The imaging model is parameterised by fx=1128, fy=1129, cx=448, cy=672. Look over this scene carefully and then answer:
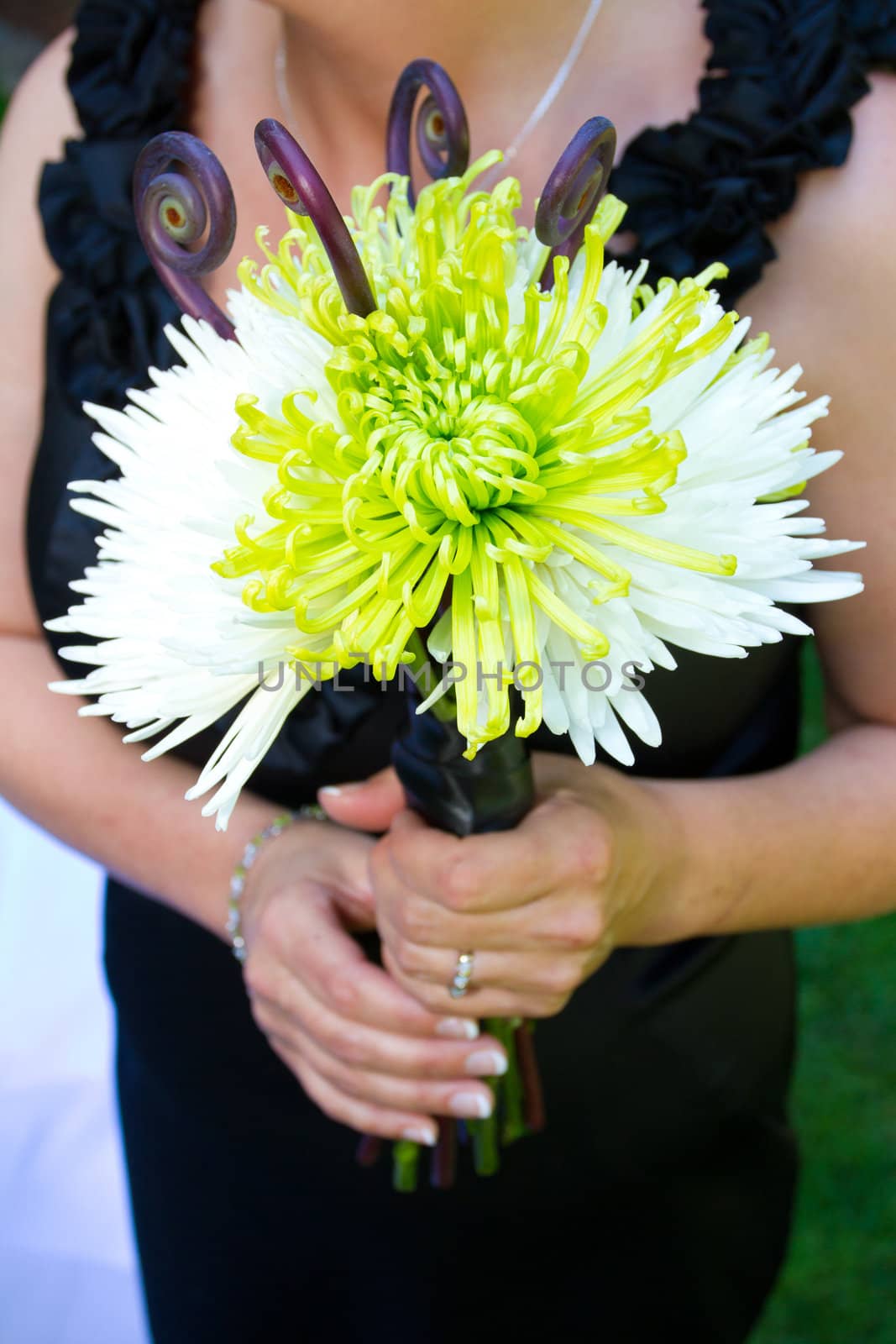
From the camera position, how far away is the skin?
676 millimetres

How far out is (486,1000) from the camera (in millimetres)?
719

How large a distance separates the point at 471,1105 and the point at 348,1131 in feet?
0.97

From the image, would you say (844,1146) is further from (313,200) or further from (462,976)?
(313,200)

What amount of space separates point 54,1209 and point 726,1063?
80cm

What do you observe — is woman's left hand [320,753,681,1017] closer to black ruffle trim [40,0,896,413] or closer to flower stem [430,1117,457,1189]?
flower stem [430,1117,457,1189]

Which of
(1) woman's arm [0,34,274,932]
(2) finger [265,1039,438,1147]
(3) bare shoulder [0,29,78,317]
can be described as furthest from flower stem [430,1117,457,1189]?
(3) bare shoulder [0,29,78,317]

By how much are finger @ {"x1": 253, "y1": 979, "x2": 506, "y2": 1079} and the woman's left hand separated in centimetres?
4

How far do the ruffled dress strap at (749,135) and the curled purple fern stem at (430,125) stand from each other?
9.6 inches

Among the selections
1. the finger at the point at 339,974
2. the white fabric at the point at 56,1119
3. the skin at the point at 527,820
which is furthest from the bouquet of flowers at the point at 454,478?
the white fabric at the point at 56,1119

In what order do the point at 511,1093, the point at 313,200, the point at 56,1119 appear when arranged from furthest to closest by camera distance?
the point at 56,1119 < the point at 511,1093 < the point at 313,200

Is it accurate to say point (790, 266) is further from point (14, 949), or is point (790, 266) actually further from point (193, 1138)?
point (14, 949)

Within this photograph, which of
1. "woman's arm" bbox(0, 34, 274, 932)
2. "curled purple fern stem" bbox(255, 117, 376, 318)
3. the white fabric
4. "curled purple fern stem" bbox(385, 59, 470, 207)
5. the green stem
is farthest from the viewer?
the white fabric

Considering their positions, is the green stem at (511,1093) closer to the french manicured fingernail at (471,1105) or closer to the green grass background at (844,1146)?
the french manicured fingernail at (471,1105)

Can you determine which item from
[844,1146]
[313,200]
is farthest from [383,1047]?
[844,1146]
